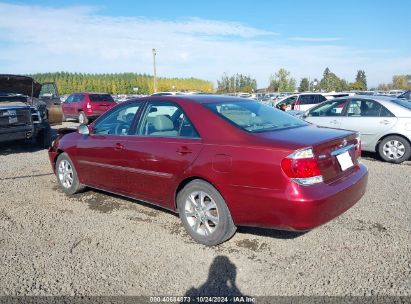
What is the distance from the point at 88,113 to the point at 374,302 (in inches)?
690

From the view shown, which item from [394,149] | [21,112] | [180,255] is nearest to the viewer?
[180,255]

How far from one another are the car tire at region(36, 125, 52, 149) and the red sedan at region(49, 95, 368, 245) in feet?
19.8

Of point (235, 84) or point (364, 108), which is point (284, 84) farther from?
point (364, 108)

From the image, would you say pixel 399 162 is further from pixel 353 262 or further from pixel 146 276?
pixel 146 276

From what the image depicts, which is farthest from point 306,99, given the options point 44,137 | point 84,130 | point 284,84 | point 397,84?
point 397,84

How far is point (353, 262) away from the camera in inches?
135

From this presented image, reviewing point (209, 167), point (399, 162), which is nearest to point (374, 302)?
point (209, 167)

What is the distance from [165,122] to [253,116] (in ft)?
3.34

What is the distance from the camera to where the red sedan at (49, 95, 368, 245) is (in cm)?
329

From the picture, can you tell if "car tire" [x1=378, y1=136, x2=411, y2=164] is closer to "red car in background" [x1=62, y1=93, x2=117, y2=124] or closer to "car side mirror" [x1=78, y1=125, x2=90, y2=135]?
"car side mirror" [x1=78, y1=125, x2=90, y2=135]

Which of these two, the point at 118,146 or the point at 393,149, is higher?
the point at 118,146

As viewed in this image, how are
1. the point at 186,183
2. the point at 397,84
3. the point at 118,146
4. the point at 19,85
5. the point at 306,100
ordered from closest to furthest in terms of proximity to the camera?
the point at 186,183
the point at 118,146
the point at 19,85
the point at 306,100
the point at 397,84

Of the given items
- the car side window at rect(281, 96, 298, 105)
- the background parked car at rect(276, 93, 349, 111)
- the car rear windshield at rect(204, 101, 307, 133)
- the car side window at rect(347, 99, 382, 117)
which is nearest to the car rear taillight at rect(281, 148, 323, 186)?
the car rear windshield at rect(204, 101, 307, 133)

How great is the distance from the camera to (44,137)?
1057cm
